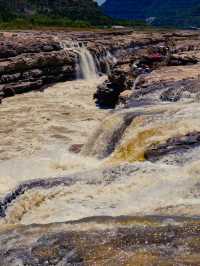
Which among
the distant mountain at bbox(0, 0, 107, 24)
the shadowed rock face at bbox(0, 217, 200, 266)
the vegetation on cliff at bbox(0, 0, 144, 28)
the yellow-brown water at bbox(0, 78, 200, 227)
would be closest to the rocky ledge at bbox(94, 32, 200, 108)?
the yellow-brown water at bbox(0, 78, 200, 227)

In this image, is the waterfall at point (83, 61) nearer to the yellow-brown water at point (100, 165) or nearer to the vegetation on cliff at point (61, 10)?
the yellow-brown water at point (100, 165)

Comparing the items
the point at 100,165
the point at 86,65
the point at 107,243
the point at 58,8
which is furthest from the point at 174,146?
the point at 58,8

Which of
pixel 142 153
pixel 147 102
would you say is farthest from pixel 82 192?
pixel 147 102

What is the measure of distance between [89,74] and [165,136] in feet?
83.6

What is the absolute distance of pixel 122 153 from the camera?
19062mm

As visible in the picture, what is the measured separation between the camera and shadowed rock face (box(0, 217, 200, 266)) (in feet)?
33.2

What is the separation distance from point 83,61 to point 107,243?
34245mm

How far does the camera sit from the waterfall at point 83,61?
43.1 m

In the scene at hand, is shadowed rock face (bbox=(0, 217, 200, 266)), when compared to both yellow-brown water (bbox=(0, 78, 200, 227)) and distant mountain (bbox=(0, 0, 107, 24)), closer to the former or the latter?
yellow-brown water (bbox=(0, 78, 200, 227))

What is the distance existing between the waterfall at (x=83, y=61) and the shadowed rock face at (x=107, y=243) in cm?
3128

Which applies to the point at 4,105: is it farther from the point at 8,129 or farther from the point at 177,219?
the point at 177,219

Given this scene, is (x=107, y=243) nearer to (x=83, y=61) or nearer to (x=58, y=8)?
(x=83, y=61)

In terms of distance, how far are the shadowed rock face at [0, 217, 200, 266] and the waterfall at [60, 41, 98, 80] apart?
103 feet

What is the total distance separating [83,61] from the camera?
145ft
